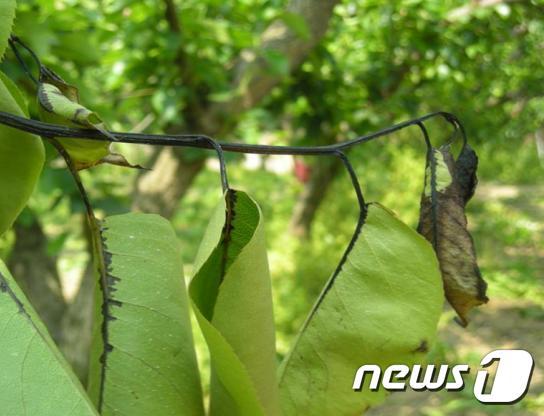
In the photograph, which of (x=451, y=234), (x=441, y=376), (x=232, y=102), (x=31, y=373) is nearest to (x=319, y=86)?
(x=232, y=102)

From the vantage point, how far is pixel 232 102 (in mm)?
1933

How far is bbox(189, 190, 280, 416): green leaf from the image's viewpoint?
0.91 ft

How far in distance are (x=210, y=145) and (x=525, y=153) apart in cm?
1041

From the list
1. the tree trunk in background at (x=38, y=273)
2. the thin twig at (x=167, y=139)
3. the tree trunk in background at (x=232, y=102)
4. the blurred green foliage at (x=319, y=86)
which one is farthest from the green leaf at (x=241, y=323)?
the tree trunk in background at (x=38, y=273)

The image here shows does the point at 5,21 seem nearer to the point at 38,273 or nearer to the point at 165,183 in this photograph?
the point at 165,183

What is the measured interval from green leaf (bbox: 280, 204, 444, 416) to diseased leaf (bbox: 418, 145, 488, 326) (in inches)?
1.1

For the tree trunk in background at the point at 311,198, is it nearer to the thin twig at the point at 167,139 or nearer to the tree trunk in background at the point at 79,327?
the tree trunk in background at the point at 79,327

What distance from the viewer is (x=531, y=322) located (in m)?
3.99

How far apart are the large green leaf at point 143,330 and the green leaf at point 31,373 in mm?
55

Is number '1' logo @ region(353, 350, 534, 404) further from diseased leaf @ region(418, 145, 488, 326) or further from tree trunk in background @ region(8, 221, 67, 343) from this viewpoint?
tree trunk in background @ region(8, 221, 67, 343)

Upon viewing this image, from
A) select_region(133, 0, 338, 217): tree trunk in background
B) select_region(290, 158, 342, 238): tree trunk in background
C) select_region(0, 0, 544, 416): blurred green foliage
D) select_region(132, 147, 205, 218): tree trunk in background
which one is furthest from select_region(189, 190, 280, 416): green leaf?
select_region(290, 158, 342, 238): tree trunk in background

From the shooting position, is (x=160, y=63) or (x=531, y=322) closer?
(x=160, y=63)

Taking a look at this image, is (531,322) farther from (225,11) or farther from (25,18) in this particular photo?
(25,18)

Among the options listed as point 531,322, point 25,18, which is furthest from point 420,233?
point 531,322
